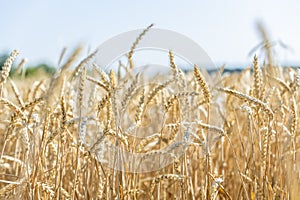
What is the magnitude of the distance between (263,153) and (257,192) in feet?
0.40

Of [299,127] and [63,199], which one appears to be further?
[299,127]

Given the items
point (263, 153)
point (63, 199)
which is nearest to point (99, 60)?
point (63, 199)

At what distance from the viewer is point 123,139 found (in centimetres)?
122

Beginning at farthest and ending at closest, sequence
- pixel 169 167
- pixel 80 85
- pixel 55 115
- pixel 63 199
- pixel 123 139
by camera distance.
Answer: pixel 169 167, pixel 55 115, pixel 63 199, pixel 123 139, pixel 80 85

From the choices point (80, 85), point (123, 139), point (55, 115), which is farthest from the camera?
point (55, 115)

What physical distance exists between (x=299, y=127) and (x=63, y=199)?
115cm

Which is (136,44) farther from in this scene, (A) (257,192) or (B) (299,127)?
(B) (299,127)

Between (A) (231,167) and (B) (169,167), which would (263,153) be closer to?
(B) (169,167)

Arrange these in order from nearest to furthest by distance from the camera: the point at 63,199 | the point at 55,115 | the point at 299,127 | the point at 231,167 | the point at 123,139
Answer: the point at 123,139, the point at 63,199, the point at 55,115, the point at 299,127, the point at 231,167

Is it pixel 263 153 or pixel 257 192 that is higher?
pixel 263 153

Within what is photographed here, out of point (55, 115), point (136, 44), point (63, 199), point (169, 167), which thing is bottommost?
point (63, 199)

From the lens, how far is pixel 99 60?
150 centimetres

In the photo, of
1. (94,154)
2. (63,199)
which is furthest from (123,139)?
(63,199)

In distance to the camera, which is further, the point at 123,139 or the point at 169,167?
the point at 169,167
